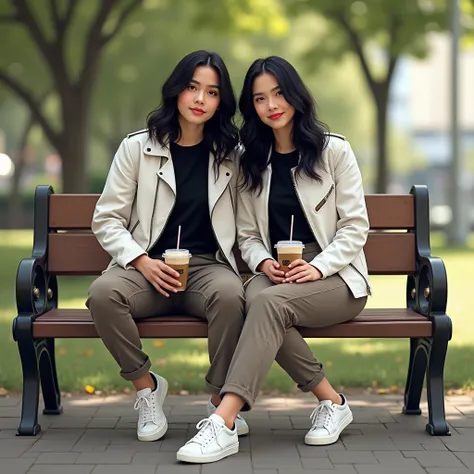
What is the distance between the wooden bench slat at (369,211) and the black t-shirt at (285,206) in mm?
564

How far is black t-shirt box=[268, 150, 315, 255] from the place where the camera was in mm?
4809

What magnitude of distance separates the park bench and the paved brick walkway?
16 cm

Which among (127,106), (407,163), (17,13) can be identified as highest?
(17,13)

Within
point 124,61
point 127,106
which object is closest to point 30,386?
point 124,61

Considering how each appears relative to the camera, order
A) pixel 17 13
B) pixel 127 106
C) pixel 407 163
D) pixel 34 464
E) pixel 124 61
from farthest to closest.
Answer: pixel 407 163, pixel 127 106, pixel 124 61, pixel 17 13, pixel 34 464

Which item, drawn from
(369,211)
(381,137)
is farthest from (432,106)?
(369,211)

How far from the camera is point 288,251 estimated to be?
4.52 m

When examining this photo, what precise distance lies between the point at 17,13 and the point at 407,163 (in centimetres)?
5886

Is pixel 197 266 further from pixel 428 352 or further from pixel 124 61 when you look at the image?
pixel 124 61

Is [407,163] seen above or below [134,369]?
below

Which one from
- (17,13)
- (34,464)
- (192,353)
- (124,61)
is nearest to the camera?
(34,464)

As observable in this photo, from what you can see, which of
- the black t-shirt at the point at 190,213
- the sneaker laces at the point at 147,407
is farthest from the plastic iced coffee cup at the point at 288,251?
the sneaker laces at the point at 147,407

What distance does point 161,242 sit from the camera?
4836 millimetres

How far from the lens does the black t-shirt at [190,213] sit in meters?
4.83
